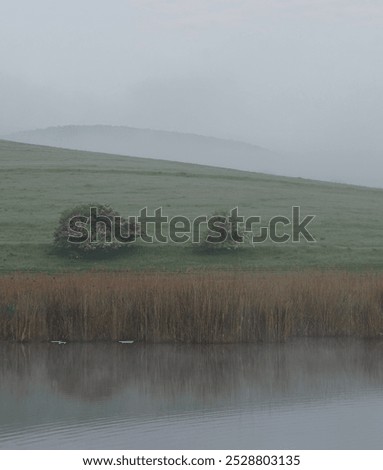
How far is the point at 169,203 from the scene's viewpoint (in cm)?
4616

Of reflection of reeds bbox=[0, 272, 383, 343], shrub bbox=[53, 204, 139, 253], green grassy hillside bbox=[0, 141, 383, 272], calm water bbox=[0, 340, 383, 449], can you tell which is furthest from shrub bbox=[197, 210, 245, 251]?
calm water bbox=[0, 340, 383, 449]

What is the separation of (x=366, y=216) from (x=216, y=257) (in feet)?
42.0

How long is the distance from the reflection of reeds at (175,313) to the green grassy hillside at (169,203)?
41.0ft

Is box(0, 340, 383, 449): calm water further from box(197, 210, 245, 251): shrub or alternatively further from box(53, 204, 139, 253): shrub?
box(197, 210, 245, 251): shrub

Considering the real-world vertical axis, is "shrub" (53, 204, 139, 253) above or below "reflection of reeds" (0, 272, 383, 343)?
above

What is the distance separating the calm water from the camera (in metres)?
11.8

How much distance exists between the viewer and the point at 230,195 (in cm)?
4959

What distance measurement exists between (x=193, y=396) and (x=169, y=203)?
3171 centimetres

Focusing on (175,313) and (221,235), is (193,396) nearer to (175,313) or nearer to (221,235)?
(175,313)

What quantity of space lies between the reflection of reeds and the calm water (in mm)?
495

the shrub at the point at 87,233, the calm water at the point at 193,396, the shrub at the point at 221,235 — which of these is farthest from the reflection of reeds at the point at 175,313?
the shrub at the point at 221,235

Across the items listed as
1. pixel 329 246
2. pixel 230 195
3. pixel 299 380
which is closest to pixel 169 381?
pixel 299 380

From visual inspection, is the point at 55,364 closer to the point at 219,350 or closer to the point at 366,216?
the point at 219,350

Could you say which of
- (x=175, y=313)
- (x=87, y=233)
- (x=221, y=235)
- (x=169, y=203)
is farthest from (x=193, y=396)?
(x=169, y=203)
